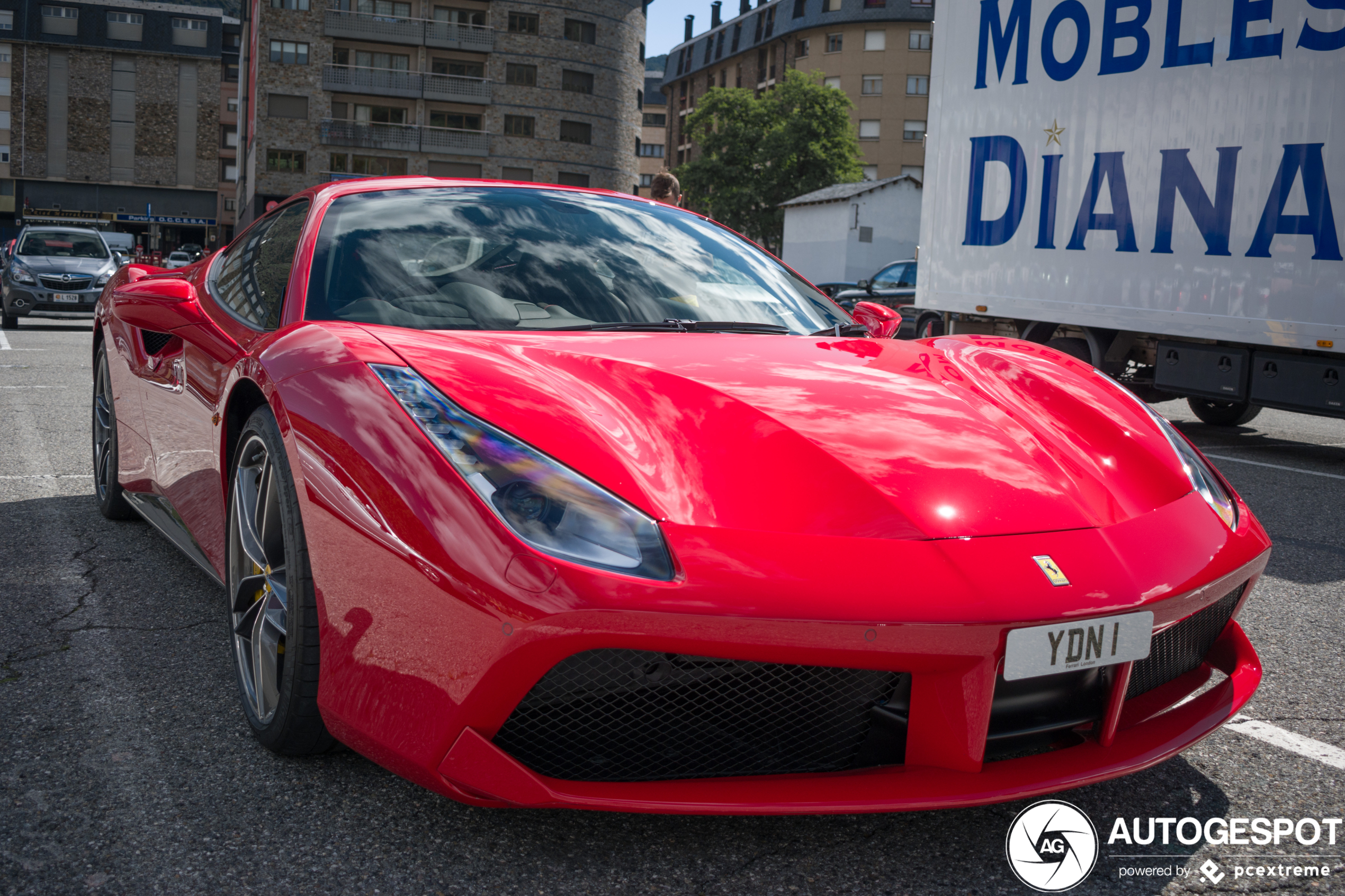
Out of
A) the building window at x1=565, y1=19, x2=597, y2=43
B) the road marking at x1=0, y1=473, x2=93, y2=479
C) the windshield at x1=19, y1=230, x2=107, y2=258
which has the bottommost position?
the road marking at x1=0, y1=473, x2=93, y2=479

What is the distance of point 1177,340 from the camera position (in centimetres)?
877

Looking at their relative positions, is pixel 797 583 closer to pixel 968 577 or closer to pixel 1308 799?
pixel 968 577

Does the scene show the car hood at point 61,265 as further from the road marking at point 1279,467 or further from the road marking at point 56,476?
the road marking at point 1279,467

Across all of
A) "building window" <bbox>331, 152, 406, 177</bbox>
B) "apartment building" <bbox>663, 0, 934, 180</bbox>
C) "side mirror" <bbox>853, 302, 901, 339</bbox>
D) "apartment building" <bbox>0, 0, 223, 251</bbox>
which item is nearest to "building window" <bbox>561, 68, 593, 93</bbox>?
"building window" <bbox>331, 152, 406, 177</bbox>

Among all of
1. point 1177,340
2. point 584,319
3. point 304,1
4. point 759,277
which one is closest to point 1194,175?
point 1177,340

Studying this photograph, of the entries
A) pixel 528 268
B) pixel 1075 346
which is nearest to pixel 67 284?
pixel 1075 346

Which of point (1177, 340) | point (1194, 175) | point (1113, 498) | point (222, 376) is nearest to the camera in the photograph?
point (1113, 498)

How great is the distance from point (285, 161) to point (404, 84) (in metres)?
6.72

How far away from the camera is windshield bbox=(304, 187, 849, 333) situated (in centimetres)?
262

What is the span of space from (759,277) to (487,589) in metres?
1.74

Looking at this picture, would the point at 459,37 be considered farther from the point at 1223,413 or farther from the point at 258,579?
the point at 258,579

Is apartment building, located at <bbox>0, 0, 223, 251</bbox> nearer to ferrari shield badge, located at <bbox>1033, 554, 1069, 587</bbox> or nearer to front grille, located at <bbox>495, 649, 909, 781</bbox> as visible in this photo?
front grille, located at <bbox>495, 649, 909, 781</bbox>

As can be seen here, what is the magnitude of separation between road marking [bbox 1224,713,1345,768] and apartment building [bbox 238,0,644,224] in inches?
2057

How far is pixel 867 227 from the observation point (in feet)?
141
